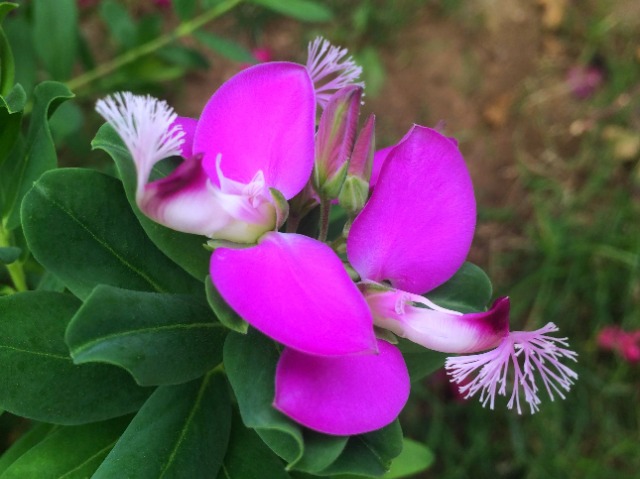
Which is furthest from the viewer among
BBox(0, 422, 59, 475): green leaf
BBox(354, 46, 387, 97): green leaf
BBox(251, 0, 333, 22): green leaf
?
BBox(354, 46, 387, 97): green leaf

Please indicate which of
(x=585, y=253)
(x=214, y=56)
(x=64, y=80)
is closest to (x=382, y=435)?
(x=64, y=80)

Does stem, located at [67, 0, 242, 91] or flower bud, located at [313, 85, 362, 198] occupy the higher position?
flower bud, located at [313, 85, 362, 198]

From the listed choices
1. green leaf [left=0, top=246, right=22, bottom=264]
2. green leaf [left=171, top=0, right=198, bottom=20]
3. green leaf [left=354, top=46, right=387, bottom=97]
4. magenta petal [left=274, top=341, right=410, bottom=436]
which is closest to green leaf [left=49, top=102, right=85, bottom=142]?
green leaf [left=171, top=0, right=198, bottom=20]

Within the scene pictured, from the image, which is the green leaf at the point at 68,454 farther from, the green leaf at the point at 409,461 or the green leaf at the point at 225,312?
the green leaf at the point at 409,461

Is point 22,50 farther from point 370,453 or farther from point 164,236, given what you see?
point 370,453

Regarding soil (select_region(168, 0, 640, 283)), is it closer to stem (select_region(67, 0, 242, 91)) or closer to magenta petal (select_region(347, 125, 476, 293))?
stem (select_region(67, 0, 242, 91))

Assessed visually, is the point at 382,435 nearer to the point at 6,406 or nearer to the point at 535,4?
the point at 6,406
